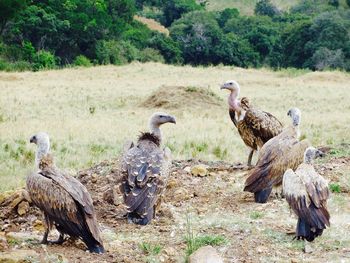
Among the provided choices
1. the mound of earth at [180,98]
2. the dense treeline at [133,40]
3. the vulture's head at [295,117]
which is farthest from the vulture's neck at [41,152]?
the dense treeline at [133,40]

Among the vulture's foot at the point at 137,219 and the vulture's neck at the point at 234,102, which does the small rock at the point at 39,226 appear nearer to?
the vulture's foot at the point at 137,219

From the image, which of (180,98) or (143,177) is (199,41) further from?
(143,177)

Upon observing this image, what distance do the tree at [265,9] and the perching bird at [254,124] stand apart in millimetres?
72042

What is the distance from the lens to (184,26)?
6019cm

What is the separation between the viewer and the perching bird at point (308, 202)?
7246 millimetres

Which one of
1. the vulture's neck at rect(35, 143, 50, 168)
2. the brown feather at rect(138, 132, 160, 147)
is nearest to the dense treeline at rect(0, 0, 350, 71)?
the brown feather at rect(138, 132, 160, 147)

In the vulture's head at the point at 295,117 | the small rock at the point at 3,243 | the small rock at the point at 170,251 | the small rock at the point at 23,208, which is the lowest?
the small rock at the point at 23,208

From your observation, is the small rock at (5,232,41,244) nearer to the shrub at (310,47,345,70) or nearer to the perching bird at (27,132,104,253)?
the perching bird at (27,132,104,253)

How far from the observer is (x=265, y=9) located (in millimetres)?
82688

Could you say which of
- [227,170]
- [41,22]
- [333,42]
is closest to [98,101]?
[227,170]

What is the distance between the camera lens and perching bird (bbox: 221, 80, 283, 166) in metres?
11.1

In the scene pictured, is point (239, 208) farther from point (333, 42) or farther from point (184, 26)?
point (184, 26)

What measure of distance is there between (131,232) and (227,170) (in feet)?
11.5

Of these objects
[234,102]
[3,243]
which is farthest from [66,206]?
[234,102]
